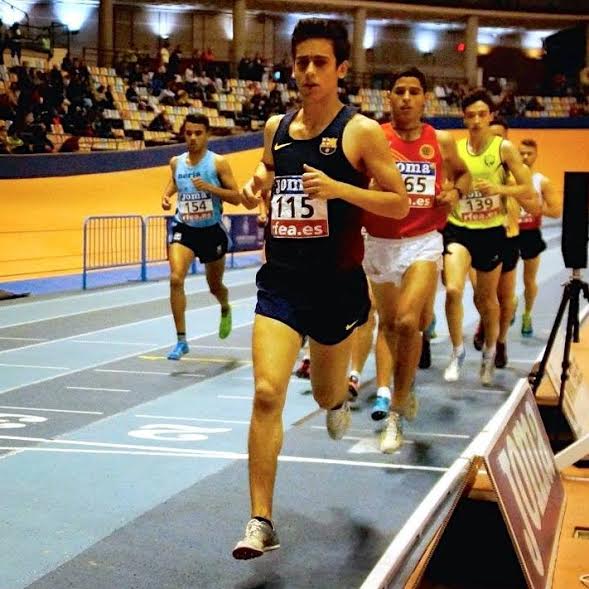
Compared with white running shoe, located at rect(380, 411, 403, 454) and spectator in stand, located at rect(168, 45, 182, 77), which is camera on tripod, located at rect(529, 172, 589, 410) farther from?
spectator in stand, located at rect(168, 45, 182, 77)

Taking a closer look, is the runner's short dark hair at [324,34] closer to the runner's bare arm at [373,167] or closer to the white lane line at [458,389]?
the runner's bare arm at [373,167]

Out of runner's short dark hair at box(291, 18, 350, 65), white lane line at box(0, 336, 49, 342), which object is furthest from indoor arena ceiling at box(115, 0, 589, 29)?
runner's short dark hair at box(291, 18, 350, 65)

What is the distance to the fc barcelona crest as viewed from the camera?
457 centimetres

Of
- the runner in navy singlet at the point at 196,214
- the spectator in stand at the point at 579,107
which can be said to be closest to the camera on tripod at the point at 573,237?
the runner in navy singlet at the point at 196,214

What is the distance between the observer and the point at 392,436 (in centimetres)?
625

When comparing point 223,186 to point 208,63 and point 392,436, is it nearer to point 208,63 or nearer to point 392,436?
point 392,436

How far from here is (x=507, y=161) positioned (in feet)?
27.7

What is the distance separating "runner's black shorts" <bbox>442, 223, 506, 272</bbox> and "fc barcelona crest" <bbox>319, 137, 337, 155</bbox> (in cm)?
411

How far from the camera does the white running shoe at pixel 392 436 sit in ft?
20.3

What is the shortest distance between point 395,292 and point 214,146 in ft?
69.5

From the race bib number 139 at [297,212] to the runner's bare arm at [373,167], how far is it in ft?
0.49

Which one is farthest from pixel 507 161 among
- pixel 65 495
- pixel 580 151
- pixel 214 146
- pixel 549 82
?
pixel 549 82

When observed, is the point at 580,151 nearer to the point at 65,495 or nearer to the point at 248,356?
the point at 248,356

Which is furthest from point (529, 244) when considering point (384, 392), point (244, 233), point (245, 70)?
point (245, 70)
